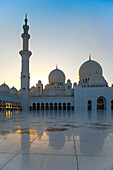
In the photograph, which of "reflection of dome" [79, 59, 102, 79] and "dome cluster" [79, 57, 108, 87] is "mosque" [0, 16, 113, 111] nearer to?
"dome cluster" [79, 57, 108, 87]

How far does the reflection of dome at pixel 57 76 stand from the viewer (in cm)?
4341

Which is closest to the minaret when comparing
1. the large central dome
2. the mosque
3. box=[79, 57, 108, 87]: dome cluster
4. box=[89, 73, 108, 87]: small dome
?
the mosque

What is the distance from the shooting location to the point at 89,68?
39469 millimetres

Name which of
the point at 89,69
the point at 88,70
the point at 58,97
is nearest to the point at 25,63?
the point at 58,97

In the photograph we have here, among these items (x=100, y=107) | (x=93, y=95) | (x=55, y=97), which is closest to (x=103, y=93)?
(x=93, y=95)

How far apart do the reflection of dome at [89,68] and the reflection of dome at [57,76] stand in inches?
238

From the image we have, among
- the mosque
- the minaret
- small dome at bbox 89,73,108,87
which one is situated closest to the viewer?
the mosque

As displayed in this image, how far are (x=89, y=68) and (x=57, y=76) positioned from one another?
9.47 metres

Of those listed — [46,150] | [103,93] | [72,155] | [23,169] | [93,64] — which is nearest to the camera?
[23,169]

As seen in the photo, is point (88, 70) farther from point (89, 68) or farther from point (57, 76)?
point (57, 76)

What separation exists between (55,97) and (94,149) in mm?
30708

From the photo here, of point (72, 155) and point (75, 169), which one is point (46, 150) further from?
point (75, 169)

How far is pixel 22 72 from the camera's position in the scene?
30328 millimetres

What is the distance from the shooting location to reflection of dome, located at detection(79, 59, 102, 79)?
39.2 meters
